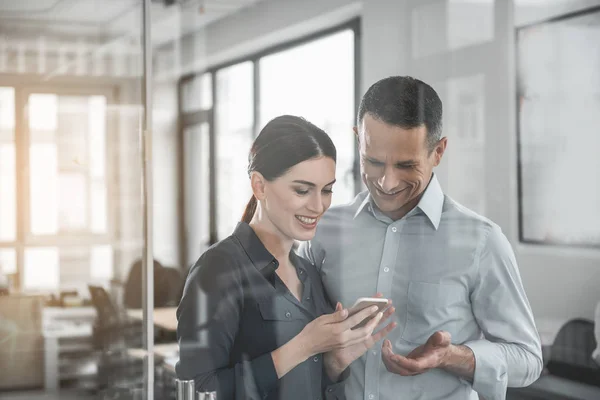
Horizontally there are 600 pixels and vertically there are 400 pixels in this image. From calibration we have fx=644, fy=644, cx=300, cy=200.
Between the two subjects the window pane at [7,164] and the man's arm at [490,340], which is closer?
the man's arm at [490,340]

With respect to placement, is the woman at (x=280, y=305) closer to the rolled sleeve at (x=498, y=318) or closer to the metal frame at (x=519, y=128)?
the rolled sleeve at (x=498, y=318)

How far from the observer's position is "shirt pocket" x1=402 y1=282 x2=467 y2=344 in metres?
1.29

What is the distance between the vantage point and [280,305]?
131 centimetres

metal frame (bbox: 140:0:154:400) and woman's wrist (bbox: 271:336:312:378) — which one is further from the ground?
metal frame (bbox: 140:0:154:400)

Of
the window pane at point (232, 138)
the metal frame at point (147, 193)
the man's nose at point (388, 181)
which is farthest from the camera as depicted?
the metal frame at point (147, 193)

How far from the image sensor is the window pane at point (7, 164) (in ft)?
5.57

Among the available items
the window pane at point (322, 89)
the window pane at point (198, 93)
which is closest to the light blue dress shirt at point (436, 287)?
the window pane at point (322, 89)

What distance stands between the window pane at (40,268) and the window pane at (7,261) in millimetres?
30

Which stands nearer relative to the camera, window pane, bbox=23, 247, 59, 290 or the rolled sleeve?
the rolled sleeve

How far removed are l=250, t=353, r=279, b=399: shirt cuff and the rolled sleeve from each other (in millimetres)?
399

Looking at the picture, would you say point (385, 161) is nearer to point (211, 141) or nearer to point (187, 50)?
point (211, 141)

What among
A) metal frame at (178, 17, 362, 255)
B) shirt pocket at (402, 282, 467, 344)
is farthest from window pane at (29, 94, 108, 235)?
shirt pocket at (402, 282, 467, 344)

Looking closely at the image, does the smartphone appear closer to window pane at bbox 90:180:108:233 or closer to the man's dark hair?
the man's dark hair

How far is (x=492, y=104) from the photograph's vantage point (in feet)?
4.38
